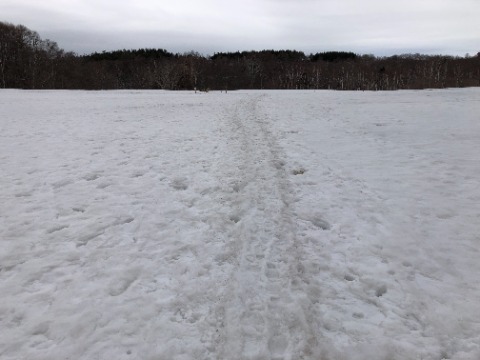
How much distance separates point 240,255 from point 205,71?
107 meters

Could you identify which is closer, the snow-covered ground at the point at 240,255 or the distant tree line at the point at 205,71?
the snow-covered ground at the point at 240,255

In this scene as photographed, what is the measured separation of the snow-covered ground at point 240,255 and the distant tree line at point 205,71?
2008 inches

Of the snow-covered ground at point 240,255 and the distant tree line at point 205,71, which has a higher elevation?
the distant tree line at point 205,71

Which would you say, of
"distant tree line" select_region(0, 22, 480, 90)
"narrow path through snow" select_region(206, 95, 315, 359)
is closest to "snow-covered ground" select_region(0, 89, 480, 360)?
"narrow path through snow" select_region(206, 95, 315, 359)

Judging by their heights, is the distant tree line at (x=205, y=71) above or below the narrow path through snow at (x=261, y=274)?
above

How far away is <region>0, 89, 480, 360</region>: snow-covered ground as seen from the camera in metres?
3.02

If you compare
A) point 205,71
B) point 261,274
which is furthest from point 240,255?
point 205,71

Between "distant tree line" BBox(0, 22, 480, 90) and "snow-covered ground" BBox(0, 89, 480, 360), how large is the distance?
5101 centimetres

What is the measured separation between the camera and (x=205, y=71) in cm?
10431

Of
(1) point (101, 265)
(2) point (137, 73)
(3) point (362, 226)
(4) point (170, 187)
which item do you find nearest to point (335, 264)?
(3) point (362, 226)

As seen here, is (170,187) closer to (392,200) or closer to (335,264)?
(335,264)

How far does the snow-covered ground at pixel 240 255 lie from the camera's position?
3021mm

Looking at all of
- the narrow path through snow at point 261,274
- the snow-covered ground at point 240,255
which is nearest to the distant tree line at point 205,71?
the snow-covered ground at point 240,255

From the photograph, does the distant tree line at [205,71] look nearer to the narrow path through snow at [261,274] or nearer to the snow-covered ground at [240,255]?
the snow-covered ground at [240,255]
